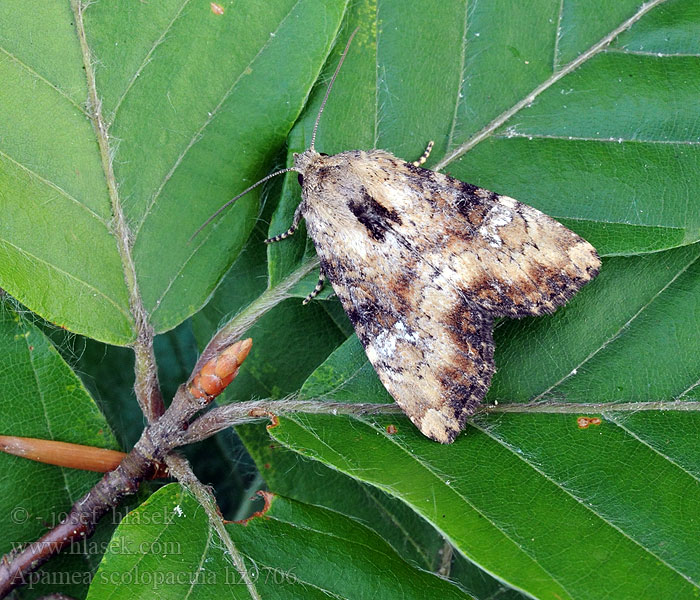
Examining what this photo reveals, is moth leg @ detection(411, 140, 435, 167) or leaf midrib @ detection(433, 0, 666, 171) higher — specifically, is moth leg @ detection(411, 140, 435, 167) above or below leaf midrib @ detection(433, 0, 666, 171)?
below

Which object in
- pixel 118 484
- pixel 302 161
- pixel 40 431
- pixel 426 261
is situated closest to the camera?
pixel 118 484

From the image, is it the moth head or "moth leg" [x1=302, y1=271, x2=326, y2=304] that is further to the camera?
"moth leg" [x1=302, y1=271, x2=326, y2=304]

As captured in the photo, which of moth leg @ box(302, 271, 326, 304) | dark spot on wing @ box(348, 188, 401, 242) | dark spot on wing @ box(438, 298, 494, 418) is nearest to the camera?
dark spot on wing @ box(438, 298, 494, 418)

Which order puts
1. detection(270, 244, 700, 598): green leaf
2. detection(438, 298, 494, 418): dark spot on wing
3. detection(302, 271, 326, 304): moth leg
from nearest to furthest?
1. detection(270, 244, 700, 598): green leaf
2. detection(438, 298, 494, 418): dark spot on wing
3. detection(302, 271, 326, 304): moth leg

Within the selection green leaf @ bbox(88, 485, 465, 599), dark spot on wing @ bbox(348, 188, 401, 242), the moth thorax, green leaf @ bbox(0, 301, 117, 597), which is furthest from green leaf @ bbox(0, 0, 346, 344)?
green leaf @ bbox(88, 485, 465, 599)

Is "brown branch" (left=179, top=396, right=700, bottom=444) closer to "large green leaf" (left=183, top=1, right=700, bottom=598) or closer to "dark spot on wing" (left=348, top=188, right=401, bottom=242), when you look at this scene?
"large green leaf" (left=183, top=1, right=700, bottom=598)

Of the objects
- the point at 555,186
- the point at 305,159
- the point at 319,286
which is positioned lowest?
the point at 319,286

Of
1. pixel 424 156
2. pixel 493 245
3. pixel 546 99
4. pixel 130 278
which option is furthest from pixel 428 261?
pixel 130 278

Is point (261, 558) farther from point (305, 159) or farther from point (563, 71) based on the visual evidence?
point (563, 71)
